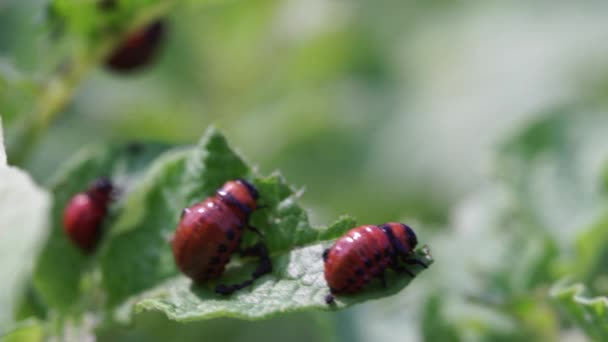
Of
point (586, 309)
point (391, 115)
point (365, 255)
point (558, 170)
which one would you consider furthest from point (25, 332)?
point (391, 115)

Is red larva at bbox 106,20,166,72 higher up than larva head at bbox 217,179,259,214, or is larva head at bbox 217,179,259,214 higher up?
red larva at bbox 106,20,166,72

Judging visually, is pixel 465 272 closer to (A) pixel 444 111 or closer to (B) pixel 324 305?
(B) pixel 324 305

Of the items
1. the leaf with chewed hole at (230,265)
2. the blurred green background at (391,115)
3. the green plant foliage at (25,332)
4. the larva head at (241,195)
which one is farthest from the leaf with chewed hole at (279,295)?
the blurred green background at (391,115)

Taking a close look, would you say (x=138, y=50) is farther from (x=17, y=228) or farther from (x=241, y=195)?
(x=17, y=228)

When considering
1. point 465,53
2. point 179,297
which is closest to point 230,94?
point 465,53

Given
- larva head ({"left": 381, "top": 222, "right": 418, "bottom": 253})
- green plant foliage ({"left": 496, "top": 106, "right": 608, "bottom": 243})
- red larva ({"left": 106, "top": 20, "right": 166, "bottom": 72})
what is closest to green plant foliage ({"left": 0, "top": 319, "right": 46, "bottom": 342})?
larva head ({"left": 381, "top": 222, "right": 418, "bottom": 253})

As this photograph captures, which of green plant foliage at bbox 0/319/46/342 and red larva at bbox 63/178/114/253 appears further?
red larva at bbox 63/178/114/253

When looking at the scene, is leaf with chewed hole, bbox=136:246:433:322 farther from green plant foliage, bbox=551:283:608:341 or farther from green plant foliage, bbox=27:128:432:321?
green plant foliage, bbox=551:283:608:341
